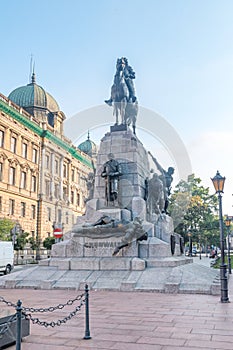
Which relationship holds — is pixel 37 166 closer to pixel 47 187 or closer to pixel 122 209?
pixel 47 187

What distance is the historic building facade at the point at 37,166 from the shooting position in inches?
2089

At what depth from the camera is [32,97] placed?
67.7m

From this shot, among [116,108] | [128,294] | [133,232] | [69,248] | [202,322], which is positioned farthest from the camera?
[116,108]

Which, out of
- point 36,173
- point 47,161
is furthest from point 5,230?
point 47,161

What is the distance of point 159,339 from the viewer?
24.1 feet

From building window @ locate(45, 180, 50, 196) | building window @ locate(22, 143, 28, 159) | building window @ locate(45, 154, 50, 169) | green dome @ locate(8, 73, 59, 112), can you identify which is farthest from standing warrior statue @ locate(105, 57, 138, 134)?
green dome @ locate(8, 73, 59, 112)

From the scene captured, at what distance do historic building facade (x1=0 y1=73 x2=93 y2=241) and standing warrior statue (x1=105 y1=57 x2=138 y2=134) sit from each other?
88.4 ft

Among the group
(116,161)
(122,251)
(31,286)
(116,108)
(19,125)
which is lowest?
(31,286)

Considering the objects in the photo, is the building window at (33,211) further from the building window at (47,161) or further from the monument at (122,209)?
the monument at (122,209)

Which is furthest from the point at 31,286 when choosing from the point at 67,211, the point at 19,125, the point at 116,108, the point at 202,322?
the point at 67,211

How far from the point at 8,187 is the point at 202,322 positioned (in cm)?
4670

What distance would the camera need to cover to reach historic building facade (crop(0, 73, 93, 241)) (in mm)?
53062

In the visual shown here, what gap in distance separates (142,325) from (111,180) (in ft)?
41.6

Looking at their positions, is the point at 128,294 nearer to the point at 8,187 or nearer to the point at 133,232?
the point at 133,232
